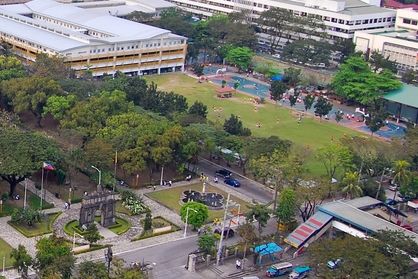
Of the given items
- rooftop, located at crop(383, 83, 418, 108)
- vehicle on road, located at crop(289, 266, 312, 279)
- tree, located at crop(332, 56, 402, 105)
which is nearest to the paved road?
vehicle on road, located at crop(289, 266, 312, 279)

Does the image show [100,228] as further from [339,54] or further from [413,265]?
[339,54]

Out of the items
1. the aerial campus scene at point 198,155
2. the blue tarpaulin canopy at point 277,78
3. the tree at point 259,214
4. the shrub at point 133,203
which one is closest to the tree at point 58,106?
the aerial campus scene at point 198,155

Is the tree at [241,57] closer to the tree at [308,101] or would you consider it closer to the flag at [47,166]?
the tree at [308,101]

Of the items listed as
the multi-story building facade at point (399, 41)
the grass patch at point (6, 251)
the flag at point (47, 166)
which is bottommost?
the grass patch at point (6, 251)

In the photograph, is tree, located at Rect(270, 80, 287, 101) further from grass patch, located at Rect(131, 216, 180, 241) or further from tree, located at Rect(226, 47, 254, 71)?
grass patch, located at Rect(131, 216, 180, 241)

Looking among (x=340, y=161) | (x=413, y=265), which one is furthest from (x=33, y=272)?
(x=340, y=161)

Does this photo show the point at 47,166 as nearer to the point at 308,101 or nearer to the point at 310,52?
the point at 308,101
